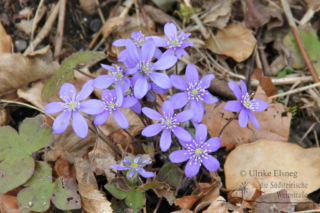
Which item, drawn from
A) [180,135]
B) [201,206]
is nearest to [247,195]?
[201,206]

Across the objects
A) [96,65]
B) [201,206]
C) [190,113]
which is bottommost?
[201,206]

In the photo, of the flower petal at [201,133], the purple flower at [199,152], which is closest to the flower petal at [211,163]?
the purple flower at [199,152]

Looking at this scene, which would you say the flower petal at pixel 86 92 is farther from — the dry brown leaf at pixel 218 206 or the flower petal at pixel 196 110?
the dry brown leaf at pixel 218 206

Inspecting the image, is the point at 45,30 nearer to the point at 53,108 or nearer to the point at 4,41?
the point at 4,41

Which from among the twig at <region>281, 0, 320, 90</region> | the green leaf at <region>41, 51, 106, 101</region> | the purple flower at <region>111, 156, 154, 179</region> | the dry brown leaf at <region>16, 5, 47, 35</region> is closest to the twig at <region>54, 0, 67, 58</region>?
the dry brown leaf at <region>16, 5, 47, 35</region>

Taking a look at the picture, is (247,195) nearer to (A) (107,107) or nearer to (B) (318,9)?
(A) (107,107)

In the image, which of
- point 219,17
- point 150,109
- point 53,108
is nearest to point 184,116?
point 150,109
